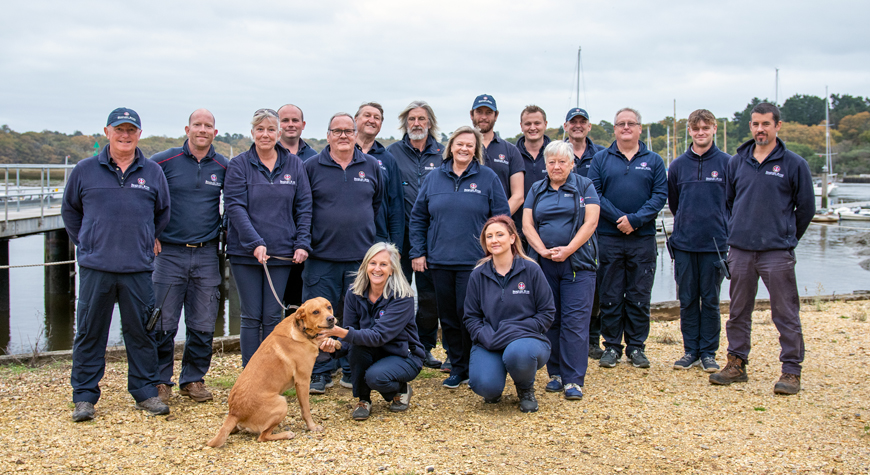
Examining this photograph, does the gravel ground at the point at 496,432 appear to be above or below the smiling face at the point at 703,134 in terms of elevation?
below

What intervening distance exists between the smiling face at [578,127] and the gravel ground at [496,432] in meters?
2.54

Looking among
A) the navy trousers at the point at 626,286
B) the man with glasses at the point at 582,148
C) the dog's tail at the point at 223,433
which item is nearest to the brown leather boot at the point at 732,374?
the navy trousers at the point at 626,286

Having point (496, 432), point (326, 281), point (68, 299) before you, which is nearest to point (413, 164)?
point (326, 281)

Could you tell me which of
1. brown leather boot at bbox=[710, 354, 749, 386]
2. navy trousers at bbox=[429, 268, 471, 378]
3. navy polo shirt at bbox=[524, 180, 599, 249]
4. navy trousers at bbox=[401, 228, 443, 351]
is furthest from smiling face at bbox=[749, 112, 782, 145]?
navy trousers at bbox=[401, 228, 443, 351]

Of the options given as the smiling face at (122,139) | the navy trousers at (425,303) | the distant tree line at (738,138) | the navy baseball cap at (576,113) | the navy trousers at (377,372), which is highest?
the distant tree line at (738,138)

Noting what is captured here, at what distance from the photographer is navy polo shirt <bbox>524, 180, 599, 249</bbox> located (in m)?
5.29

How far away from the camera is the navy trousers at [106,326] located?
4.56m

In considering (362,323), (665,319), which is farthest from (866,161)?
(362,323)

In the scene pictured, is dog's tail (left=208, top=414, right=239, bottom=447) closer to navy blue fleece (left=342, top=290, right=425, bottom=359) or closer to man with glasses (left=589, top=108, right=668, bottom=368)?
navy blue fleece (left=342, top=290, right=425, bottom=359)

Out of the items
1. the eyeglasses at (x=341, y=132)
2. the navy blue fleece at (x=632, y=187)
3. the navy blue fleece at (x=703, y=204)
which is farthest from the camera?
the navy blue fleece at (x=632, y=187)

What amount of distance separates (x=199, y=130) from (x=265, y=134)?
546 mm

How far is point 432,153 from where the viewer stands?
6207mm

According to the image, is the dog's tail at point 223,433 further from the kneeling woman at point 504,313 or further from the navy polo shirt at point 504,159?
the navy polo shirt at point 504,159

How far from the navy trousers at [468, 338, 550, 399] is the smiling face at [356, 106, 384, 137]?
251 cm
